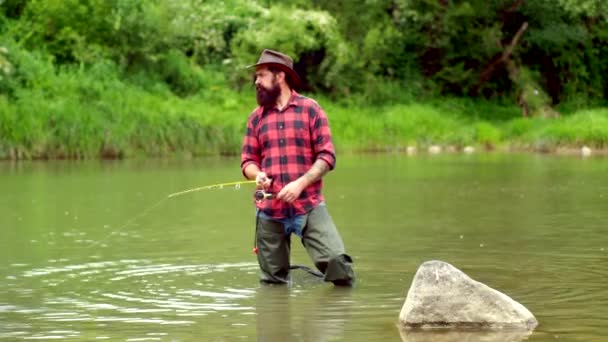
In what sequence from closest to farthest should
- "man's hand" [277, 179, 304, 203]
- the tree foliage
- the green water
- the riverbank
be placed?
1. the green water
2. "man's hand" [277, 179, 304, 203]
3. the riverbank
4. the tree foliage

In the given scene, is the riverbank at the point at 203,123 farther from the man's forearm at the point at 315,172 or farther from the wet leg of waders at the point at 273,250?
the man's forearm at the point at 315,172

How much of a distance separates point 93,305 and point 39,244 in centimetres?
458

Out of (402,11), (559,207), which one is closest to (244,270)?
(559,207)

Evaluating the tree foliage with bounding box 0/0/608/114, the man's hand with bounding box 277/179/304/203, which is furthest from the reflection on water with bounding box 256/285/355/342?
the tree foliage with bounding box 0/0/608/114

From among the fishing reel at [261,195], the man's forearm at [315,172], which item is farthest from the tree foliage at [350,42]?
the man's forearm at [315,172]

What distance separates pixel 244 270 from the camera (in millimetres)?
11109

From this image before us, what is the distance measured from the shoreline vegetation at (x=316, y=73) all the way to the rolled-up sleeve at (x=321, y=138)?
2144 centimetres

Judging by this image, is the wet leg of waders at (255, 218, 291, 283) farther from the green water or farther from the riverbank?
the riverbank

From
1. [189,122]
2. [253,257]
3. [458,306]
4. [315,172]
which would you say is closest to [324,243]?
[315,172]

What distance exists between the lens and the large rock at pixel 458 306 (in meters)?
7.88

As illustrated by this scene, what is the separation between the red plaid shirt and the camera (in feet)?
31.0

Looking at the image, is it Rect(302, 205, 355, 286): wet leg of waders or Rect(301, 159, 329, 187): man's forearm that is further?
Rect(302, 205, 355, 286): wet leg of waders

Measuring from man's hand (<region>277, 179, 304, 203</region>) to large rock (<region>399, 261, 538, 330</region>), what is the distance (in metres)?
1.47

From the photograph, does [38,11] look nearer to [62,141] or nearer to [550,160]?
[62,141]
